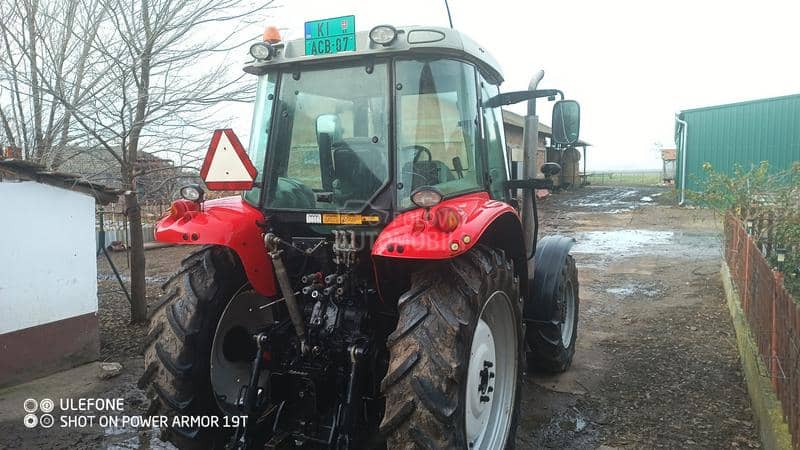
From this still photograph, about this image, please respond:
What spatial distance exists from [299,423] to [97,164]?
535cm

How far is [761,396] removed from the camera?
3949 mm

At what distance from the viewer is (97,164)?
276 inches

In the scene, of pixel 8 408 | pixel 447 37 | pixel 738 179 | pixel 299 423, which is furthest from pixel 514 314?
pixel 738 179

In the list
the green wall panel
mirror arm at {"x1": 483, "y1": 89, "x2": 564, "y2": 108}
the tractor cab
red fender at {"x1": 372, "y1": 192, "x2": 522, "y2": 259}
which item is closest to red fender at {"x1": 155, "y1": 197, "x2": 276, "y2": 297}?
the tractor cab

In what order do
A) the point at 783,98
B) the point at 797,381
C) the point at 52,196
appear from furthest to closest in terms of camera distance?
1. the point at 783,98
2. the point at 52,196
3. the point at 797,381

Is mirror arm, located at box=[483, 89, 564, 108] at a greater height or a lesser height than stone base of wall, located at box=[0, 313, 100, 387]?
greater

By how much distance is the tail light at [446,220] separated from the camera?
107 inches

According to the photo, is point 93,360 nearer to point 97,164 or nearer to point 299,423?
point 97,164

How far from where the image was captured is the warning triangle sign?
313 cm

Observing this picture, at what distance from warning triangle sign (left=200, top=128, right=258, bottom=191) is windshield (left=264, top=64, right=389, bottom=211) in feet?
1.05

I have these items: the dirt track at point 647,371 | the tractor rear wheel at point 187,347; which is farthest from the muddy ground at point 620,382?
the tractor rear wheel at point 187,347

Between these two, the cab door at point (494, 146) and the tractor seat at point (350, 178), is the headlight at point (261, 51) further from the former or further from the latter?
the cab door at point (494, 146)

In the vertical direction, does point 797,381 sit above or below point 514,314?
below

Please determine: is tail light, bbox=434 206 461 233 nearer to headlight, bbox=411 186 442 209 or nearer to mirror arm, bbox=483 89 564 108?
headlight, bbox=411 186 442 209
